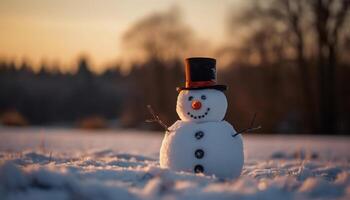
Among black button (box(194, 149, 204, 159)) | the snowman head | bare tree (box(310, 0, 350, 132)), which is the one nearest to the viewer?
black button (box(194, 149, 204, 159))

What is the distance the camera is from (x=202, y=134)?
5.81 metres

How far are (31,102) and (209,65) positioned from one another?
3731 cm

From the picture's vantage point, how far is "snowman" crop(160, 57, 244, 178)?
577 centimetres

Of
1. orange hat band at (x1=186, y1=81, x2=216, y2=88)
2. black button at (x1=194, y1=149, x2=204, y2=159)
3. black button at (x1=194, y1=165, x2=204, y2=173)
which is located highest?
orange hat band at (x1=186, y1=81, x2=216, y2=88)

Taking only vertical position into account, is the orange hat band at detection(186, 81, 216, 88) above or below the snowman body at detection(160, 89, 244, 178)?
above

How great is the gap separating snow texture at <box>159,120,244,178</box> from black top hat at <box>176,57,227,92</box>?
45 cm

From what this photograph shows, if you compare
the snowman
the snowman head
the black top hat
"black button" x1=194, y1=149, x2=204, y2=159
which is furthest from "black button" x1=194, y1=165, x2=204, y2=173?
the black top hat

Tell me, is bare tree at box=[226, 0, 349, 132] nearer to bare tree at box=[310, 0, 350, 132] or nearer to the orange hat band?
bare tree at box=[310, 0, 350, 132]

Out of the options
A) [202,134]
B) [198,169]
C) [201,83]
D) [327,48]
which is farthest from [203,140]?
[327,48]

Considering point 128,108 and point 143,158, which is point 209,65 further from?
point 128,108

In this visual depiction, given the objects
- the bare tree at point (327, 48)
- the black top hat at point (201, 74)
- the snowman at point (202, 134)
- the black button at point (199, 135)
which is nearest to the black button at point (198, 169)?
the snowman at point (202, 134)

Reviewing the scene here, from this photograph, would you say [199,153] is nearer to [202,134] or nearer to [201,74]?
[202,134]

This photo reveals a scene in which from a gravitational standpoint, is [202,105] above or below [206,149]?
above

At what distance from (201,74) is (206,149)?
939 mm
